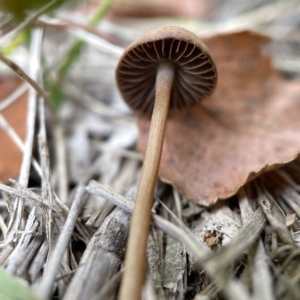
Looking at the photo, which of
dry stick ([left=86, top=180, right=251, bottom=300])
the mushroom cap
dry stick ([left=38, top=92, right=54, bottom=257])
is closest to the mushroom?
the mushroom cap

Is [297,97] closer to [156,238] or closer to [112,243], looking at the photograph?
[156,238]

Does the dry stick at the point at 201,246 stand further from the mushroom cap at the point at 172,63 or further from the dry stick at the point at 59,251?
the mushroom cap at the point at 172,63

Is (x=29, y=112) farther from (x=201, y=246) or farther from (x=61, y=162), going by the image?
(x=201, y=246)

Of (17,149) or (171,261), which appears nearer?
(171,261)

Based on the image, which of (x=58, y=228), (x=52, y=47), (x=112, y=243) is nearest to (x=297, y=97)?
(x=112, y=243)

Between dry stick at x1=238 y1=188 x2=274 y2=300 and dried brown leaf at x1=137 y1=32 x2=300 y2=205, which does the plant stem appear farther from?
dry stick at x1=238 y1=188 x2=274 y2=300

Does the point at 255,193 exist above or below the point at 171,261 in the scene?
above

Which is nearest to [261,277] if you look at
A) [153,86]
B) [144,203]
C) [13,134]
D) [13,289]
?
[144,203]
